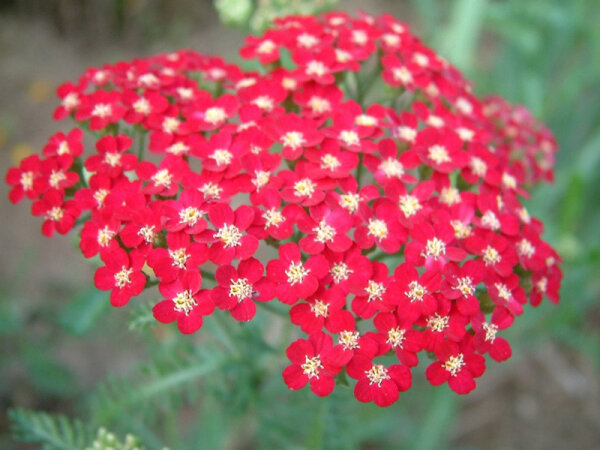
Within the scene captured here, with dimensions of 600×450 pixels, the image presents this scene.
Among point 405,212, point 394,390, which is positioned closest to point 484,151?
point 405,212

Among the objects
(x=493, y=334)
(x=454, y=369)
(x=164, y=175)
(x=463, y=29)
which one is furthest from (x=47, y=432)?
(x=463, y=29)

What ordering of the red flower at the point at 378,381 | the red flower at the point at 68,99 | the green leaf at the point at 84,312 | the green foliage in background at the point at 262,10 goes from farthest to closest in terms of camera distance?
1. the green foliage in background at the point at 262,10
2. the green leaf at the point at 84,312
3. the red flower at the point at 68,99
4. the red flower at the point at 378,381

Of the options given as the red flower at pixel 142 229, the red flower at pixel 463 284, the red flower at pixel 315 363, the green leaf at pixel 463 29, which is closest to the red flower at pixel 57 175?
the red flower at pixel 142 229

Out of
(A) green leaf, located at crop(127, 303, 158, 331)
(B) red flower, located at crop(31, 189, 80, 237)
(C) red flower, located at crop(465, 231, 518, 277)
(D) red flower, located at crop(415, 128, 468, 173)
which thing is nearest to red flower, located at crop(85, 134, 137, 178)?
(B) red flower, located at crop(31, 189, 80, 237)

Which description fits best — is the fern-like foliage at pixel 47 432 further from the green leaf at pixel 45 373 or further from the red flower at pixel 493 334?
the green leaf at pixel 45 373

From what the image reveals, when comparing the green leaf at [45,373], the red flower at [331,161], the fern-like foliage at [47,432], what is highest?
the red flower at [331,161]

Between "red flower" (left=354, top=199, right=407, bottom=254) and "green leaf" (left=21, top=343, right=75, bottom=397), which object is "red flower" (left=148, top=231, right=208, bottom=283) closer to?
"red flower" (left=354, top=199, right=407, bottom=254)

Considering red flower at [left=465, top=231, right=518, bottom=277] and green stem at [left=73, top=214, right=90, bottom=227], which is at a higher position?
red flower at [left=465, top=231, right=518, bottom=277]

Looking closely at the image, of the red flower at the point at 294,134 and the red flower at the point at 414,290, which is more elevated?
the red flower at the point at 294,134
